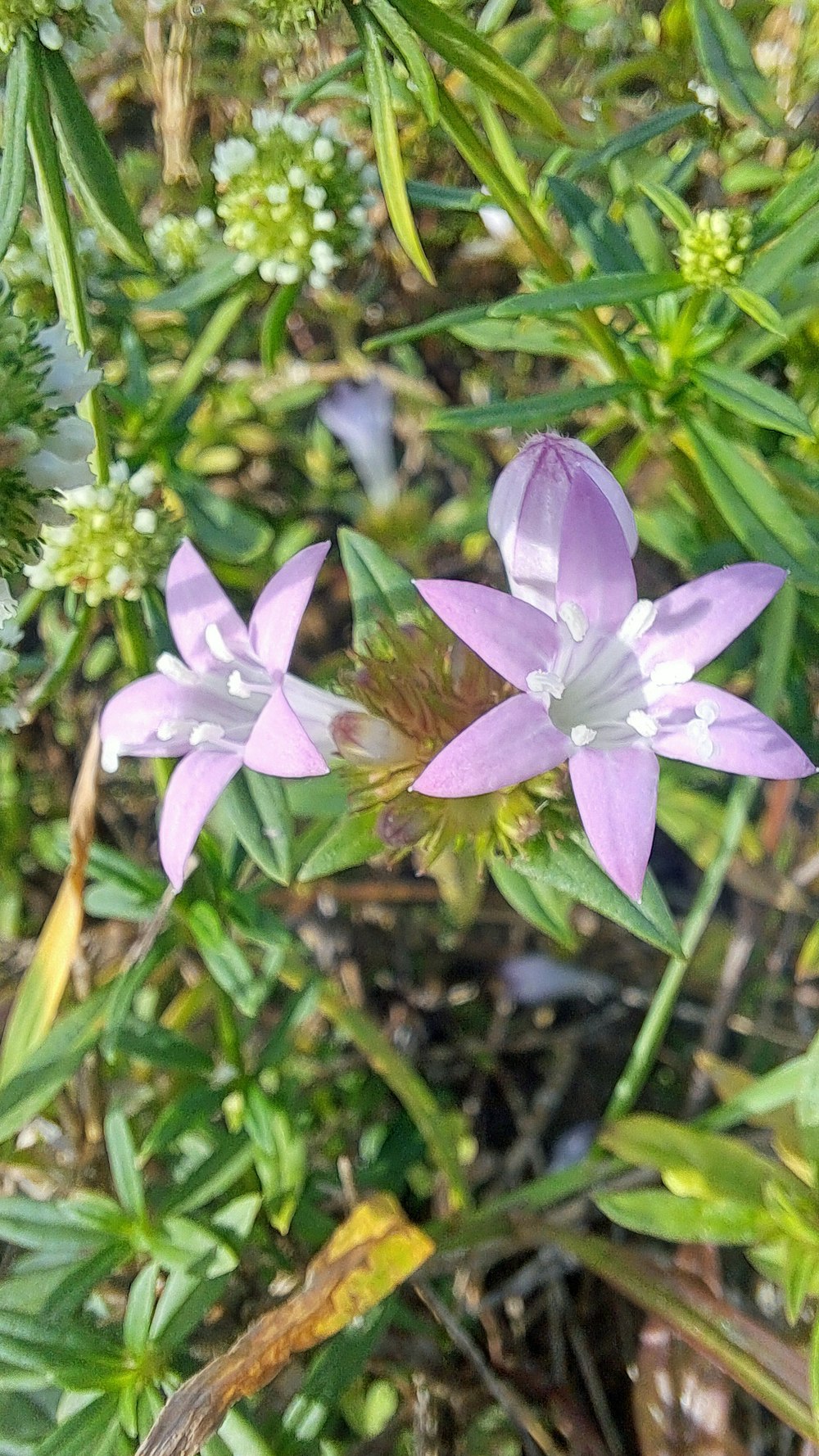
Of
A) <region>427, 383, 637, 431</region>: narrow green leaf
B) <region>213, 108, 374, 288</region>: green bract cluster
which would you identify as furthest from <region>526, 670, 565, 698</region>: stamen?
<region>213, 108, 374, 288</region>: green bract cluster

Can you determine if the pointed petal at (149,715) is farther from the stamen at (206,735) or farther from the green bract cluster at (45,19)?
the green bract cluster at (45,19)

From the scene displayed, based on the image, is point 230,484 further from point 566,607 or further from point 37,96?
point 566,607

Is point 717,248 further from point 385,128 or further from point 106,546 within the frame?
point 106,546

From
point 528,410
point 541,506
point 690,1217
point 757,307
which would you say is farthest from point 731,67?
point 690,1217

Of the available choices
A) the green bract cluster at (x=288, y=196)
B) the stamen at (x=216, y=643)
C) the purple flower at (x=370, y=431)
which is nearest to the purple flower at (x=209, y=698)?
the stamen at (x=216, y=643)

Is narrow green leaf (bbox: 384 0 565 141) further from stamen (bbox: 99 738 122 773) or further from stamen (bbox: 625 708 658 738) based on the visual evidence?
stamen (bbox: 99 738 122 773)

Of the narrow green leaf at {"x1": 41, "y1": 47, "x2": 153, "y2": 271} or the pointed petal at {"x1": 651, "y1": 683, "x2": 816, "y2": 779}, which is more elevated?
the narrow green leaf at {"x1": 41, "y1": 47, "x2": 153, "y2": 271}
